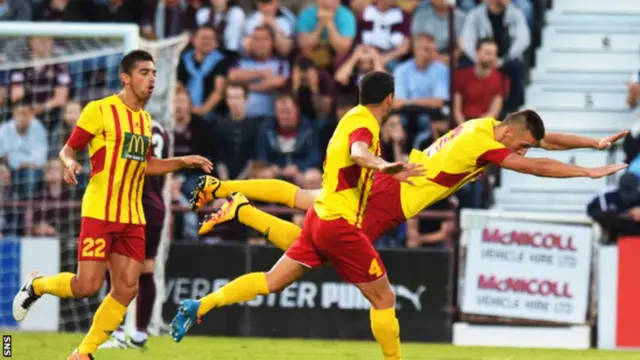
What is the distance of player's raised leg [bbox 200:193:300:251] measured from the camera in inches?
411

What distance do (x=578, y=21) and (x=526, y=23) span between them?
1181 mm

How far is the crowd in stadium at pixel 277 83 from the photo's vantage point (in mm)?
14625

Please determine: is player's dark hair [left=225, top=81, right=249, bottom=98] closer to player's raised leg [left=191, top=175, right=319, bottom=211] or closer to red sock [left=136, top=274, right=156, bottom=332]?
red sock [left=136, top=274, right=156, bottom=332]

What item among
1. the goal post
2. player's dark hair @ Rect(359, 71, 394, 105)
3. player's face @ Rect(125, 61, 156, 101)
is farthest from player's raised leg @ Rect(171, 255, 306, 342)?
the goal post

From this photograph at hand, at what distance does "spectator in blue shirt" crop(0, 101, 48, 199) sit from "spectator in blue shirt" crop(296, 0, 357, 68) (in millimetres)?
3020

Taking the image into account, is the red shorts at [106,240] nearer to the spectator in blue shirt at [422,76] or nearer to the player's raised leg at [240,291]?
the player's raised leg at [240,291]

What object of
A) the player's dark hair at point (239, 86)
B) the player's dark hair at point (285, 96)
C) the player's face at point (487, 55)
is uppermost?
the player's face at point (487, 55)

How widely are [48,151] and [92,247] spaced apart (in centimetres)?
506

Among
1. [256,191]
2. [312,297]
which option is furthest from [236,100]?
[256,191]

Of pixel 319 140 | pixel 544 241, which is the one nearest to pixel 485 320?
pixel 544 241

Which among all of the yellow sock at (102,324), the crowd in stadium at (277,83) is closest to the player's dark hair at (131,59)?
the yellow sock at (102,324)

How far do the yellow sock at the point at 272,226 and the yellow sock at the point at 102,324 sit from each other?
48.4 inches

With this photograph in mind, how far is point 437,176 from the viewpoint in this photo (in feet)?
32.7

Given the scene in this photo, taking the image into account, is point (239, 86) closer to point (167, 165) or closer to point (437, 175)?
point (167, 165)
